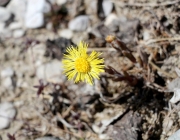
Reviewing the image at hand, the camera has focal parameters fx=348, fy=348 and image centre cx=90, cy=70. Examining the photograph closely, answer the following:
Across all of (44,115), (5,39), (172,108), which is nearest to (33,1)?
(5,39)

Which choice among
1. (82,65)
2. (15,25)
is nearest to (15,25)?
(15,25)

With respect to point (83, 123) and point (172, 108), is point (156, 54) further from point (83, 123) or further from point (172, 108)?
point (83, 123)

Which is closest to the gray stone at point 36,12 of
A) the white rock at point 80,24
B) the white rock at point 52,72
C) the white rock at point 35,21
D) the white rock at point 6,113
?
the white rock at point 35,21

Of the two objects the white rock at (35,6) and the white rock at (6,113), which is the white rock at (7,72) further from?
the white rock at (35,6)

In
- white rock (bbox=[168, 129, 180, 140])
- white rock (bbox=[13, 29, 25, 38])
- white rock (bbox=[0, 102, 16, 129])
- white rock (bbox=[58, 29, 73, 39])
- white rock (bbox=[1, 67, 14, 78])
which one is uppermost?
white rock (bbox=[13, 29, 25, 38])

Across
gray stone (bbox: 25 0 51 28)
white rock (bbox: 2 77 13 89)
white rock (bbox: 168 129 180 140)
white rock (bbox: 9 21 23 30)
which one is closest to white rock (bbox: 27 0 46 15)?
gray stone (bbox: 25 0 51 28)

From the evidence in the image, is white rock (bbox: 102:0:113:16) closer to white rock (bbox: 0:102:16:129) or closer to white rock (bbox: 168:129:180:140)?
white rock (bbox: 0:102:16:129)
